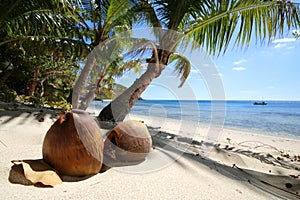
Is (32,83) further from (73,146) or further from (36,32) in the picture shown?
Result: (73,146)

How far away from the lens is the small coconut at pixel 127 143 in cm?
163

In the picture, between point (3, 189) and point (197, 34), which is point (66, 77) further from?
point (3, 189)

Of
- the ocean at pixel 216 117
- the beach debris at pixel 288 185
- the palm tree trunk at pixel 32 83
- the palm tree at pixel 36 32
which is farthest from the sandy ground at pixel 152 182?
the palm tree trunk at pixel 32 83

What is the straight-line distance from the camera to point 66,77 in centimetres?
1202

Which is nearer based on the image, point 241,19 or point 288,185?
point 288,185

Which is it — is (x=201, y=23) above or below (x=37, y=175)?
above

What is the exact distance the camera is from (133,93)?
169 inches

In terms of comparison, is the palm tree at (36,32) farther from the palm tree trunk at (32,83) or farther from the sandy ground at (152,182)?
the sandy ground at (152,182)

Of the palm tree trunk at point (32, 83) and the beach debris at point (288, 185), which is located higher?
the palm tree trunk at point (32, 83)

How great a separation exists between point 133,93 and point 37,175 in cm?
319

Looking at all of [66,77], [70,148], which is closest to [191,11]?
[70,148]

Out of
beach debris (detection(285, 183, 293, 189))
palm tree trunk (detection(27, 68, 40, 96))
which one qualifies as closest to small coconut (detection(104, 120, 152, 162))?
beach debris (detection(285, 183, 293, 189))

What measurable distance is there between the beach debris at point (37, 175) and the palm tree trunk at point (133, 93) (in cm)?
300

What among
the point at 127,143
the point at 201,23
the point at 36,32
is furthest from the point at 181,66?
the point at 127,143
